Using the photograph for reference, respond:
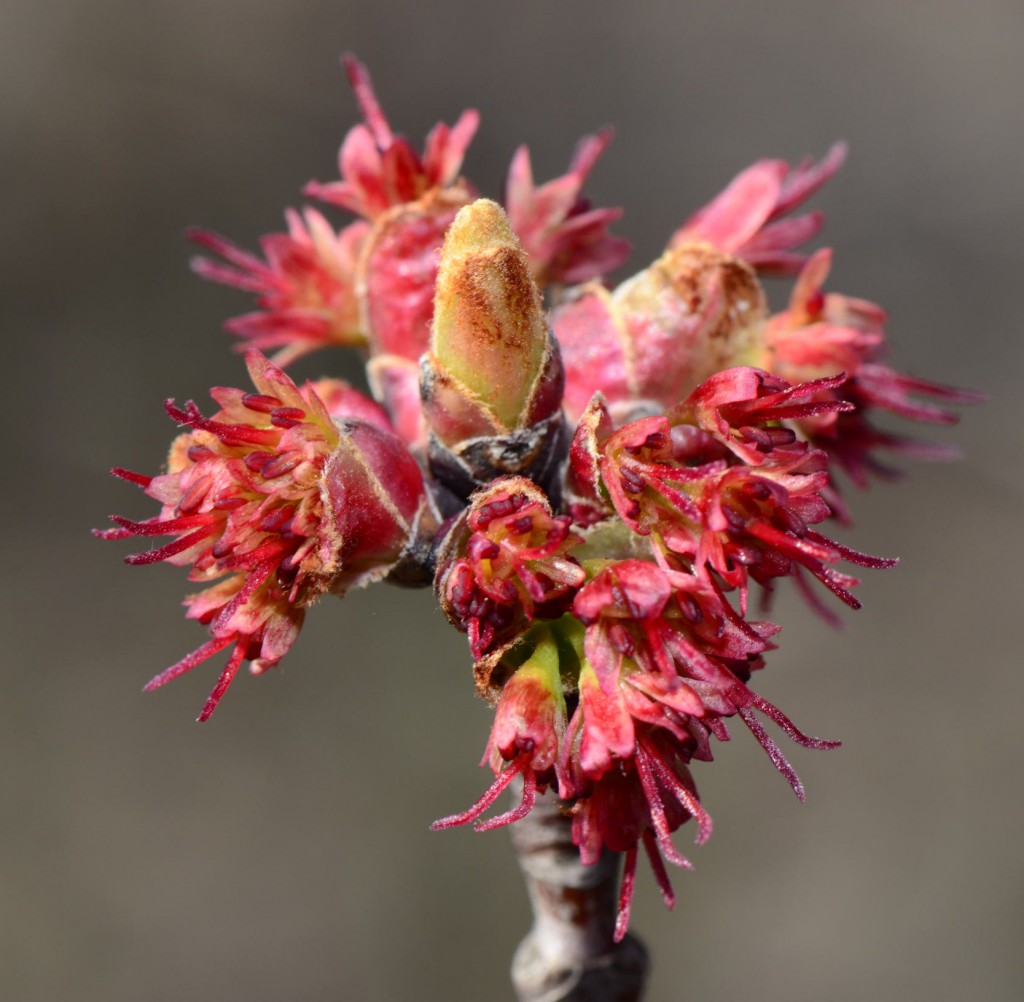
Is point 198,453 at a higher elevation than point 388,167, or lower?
lower

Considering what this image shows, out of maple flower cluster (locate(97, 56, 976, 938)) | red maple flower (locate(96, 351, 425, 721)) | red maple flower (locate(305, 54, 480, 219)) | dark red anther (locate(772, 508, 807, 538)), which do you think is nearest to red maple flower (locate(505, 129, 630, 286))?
red maple flower (locate(305, 54, 480, 219))

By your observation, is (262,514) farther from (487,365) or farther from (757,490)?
(757,490)

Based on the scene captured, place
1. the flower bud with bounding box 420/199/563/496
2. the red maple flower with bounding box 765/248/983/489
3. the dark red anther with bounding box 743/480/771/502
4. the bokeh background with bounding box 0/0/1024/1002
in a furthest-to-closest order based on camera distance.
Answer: the bokeh background with bounding box 0/0/1024/1002 < the red maple flower with bounding box 765/248/983/489 < the flower bud with bounding box 420/199/563/496 < the dark red anther with bounding box 743/480/771/502

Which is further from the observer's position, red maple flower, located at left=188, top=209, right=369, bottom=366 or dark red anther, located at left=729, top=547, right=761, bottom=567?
red maple flower, located at left=188, top=209, right=369, bottom=366

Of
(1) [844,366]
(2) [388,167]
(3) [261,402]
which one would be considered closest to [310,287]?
(2) [388,167]

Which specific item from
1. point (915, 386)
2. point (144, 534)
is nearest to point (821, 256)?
point (915, 386)

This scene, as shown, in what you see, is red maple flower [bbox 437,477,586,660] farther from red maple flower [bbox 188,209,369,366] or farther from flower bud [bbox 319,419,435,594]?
red maple flower [bbox 188,209,369,366]

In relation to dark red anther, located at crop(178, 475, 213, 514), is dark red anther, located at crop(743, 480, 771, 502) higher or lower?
lower
